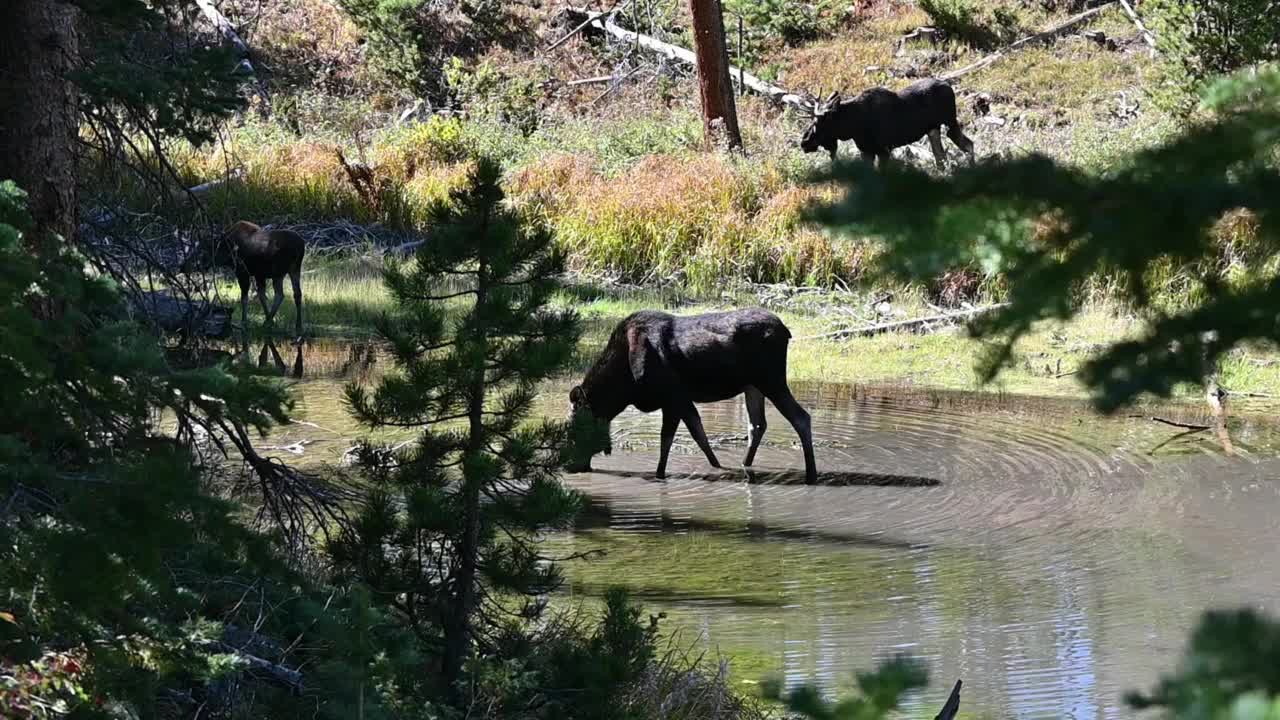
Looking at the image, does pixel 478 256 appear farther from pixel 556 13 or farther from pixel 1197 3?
pixel 556 13

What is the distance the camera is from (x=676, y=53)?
36.7m

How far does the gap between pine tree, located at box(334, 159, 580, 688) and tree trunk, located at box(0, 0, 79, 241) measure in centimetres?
154

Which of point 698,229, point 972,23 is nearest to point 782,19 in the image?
point 972,23

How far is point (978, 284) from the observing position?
18.7 m

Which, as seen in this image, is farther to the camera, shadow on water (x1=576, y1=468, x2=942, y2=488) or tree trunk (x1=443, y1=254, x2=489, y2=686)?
shadow on water (x1=576, y1=468, x2=942, y2=488)

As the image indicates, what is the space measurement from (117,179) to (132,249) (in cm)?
178

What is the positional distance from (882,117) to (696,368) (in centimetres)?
1094

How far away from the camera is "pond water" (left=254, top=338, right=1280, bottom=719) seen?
809cm

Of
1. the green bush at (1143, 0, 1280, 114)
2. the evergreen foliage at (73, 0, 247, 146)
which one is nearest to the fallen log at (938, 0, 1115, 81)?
the green bush at (1143, 0, 1280, 114)

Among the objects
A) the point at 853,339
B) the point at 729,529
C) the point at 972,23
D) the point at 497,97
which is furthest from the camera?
the point at 972,23

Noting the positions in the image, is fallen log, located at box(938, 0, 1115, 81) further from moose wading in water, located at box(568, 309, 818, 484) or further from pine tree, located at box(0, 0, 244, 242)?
pine tree, located at box(0, 0, 244, 242)

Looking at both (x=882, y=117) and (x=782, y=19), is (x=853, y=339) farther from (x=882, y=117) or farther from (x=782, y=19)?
(x=782, y=19)

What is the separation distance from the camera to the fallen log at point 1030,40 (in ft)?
116

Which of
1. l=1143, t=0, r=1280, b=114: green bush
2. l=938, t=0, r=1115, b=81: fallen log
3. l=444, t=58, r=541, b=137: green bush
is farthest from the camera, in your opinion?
l=938, t=0, r=1115, b=81: fallen log
